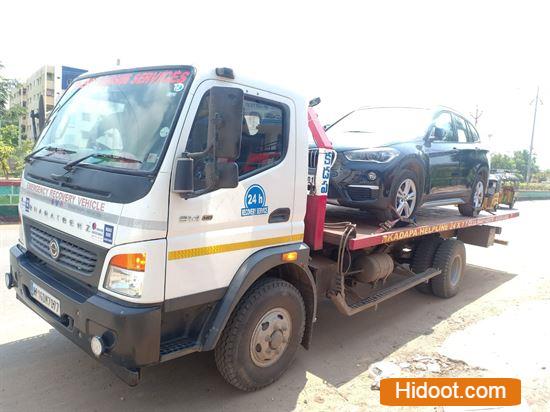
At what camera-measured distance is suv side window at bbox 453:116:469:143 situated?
6277mm

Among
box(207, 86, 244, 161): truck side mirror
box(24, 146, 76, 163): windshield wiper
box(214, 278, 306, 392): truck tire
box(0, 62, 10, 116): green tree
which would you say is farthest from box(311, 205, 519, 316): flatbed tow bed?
box(0, 62, 10, 116): green tree

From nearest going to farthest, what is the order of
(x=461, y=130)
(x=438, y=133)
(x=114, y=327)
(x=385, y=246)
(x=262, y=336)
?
(x=114, y=327), (x=262, y=336), (x=385, y=246), (x=438, y=133), (x=461, y=130)

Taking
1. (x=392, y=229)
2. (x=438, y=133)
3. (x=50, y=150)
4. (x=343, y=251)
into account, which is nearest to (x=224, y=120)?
(x=50, y=150)

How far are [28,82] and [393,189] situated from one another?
81551 millimetres

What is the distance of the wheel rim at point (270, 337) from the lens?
3158 mm

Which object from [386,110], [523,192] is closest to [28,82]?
[523,192]

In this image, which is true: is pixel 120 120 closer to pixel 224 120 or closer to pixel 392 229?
pixel 224 120

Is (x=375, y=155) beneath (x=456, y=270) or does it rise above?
above

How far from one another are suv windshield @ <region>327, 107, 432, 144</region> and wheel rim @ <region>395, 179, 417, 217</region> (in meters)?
0.56

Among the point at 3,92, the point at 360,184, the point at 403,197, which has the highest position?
the point at 3,92

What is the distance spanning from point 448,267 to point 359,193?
189cm

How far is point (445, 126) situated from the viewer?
594 cm

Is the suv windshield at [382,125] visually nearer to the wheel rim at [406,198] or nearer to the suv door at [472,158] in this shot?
the wheel rim at [406,198]

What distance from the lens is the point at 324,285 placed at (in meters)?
3.91
